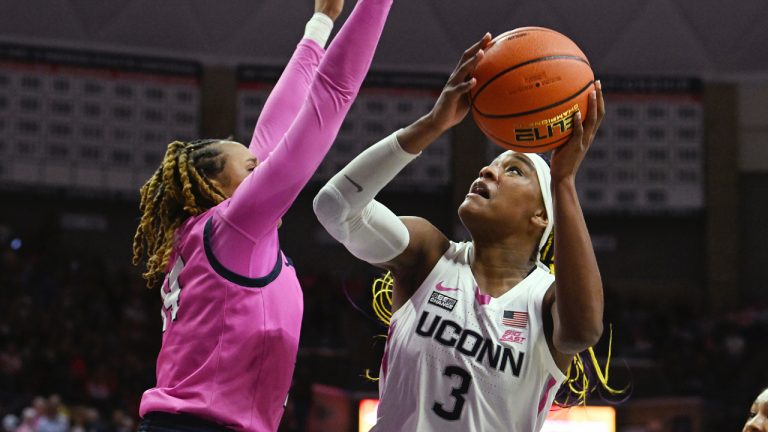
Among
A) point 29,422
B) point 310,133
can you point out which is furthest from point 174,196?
point 29,422

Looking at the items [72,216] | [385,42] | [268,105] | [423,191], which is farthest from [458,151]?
[268,105]

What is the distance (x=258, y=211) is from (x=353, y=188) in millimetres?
264

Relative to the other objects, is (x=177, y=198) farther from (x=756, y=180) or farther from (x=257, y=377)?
(x=756, y=180)

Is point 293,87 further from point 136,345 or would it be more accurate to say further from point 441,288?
point 136,345

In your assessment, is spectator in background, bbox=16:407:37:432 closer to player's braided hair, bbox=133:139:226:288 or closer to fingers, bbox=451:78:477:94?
player's braided hair, bbox=133:139:226:288

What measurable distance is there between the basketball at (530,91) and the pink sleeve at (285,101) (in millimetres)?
874

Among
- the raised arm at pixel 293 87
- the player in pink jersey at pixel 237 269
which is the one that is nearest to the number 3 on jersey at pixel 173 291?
the player in pink jersey at pixel 237 269

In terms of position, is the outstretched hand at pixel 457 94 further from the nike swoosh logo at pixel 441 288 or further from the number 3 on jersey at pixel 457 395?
the number 3 on jersey at pixel 457 395

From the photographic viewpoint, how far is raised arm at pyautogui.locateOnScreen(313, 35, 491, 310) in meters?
2.56

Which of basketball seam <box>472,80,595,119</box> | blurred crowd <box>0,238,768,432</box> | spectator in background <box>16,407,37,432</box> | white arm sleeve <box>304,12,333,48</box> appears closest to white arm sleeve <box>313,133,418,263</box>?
basketball seam <box>472,80,595,119</box>

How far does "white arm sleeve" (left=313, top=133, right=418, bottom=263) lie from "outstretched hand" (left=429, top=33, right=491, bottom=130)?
139mm

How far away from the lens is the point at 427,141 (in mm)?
2576

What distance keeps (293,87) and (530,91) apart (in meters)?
1.04

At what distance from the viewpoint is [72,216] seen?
1535 centimetres
